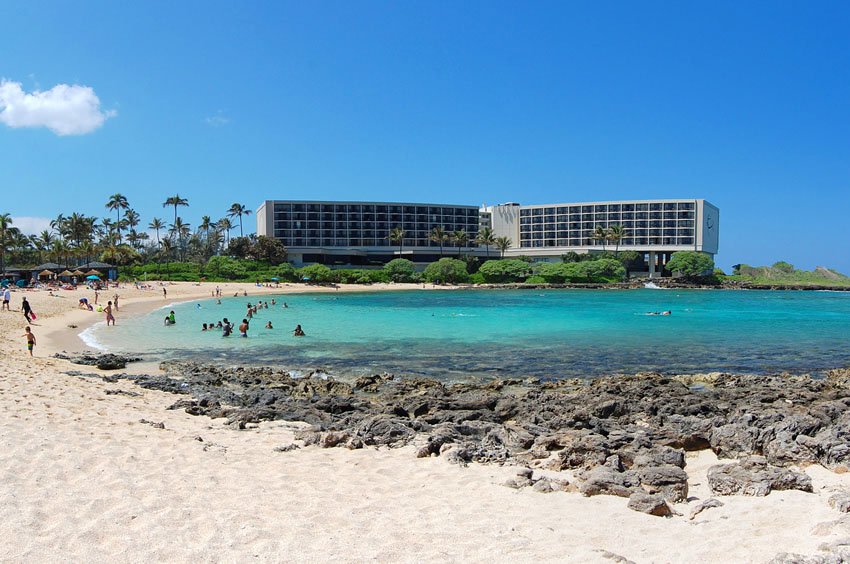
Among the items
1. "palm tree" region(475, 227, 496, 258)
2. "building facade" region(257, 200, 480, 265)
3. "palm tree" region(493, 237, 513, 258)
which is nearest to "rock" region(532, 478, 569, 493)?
"building facade" region(257, 200, 480, 265)

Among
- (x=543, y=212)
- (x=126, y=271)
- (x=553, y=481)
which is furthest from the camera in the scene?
(x=543, y=212)

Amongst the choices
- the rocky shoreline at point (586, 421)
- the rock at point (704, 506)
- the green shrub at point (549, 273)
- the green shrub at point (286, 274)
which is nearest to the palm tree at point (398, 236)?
the green shrub at point (286, 274)

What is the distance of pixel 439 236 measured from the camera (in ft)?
398

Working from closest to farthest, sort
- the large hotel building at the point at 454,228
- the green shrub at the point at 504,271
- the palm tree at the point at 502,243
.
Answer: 1. the green shrub at the point at 504,271
2. the large hotel building at the point at 454,228
3. the palm tree at the point at 502,243

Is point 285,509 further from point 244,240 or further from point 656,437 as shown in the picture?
point 244,240

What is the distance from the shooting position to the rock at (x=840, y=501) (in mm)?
6797

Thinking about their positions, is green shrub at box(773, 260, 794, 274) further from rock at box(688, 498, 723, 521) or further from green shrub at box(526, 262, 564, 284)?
rock at box(688, 498, 723, 521)

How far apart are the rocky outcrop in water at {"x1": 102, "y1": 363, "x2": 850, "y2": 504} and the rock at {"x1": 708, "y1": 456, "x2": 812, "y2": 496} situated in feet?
0.06

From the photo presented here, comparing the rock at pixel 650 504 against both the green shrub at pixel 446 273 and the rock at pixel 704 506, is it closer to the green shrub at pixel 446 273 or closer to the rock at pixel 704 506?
the rock at pixel 704 506

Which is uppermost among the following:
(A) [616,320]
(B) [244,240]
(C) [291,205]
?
(C) [291,205]

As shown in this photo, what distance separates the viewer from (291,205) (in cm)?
12394

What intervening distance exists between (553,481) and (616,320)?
37.3 meters

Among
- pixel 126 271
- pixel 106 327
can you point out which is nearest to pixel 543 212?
pixel 126 271

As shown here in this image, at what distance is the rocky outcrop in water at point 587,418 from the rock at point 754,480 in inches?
0.7
